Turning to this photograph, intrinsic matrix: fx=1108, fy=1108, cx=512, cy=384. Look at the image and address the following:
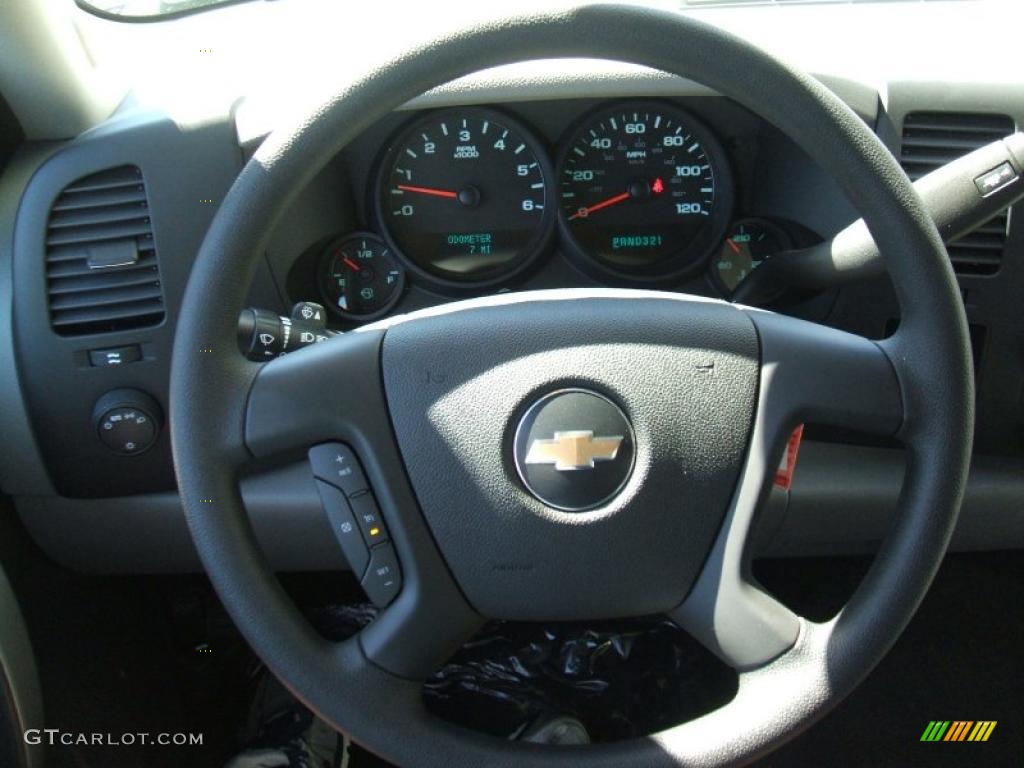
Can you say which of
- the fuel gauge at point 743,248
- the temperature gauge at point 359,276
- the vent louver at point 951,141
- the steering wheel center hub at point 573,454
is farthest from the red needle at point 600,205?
the steering wheel center hub at point 573,454

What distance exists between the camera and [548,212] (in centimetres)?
157

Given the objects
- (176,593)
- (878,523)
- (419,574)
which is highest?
(419,574)

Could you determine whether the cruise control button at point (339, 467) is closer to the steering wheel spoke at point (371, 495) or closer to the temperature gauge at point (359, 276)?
the steering wheel spoke at point (371, 495)

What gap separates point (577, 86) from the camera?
1402mm

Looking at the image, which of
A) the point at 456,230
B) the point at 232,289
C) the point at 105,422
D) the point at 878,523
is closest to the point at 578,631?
the point at 878,523

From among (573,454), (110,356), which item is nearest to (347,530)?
(573,454)

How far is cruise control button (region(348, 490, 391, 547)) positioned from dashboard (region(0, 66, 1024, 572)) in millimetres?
444

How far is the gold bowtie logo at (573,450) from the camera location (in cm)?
100

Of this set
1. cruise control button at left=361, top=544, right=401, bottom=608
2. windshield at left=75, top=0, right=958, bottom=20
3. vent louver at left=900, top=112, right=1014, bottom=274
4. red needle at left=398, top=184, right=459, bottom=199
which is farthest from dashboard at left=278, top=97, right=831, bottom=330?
cruise control button at left=361, top=544, right=401, bottom=608

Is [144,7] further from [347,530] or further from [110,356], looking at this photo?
[347,530]

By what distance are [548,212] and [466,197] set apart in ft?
0.39

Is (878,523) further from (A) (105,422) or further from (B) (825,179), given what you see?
(A) (105,422)

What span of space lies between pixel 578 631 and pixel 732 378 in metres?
0.69

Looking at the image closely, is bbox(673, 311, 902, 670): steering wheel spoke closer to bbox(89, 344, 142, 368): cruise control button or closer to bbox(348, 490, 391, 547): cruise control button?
bbox(348, 490, 391, 547): cruise control button
